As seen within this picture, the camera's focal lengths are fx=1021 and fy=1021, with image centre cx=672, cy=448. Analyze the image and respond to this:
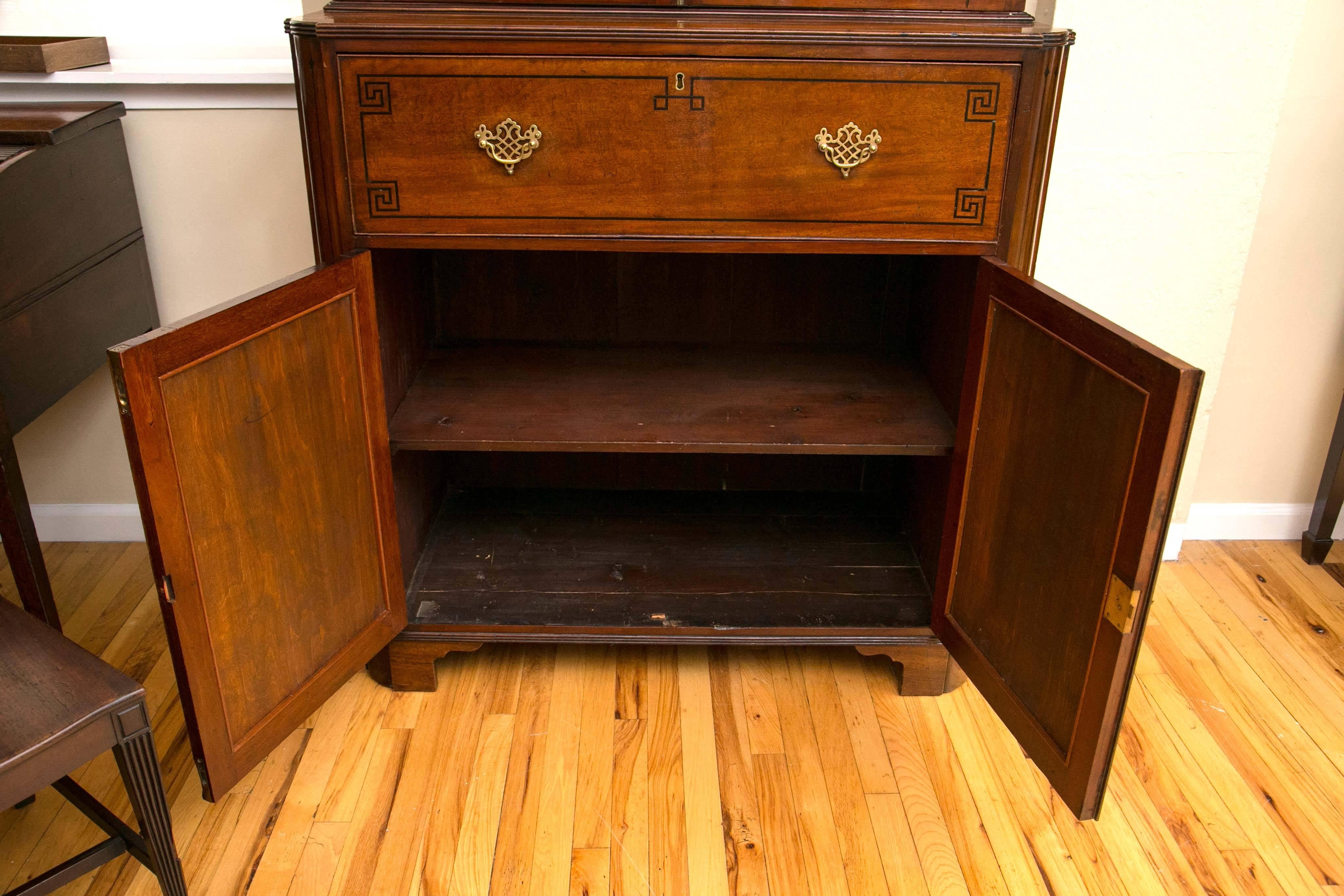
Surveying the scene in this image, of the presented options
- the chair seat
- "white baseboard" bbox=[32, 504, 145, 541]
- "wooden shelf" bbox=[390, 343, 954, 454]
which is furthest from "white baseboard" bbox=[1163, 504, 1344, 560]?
"white baseboard" bbox=[32, 504, 145, 541]

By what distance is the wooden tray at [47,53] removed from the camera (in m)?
1.77

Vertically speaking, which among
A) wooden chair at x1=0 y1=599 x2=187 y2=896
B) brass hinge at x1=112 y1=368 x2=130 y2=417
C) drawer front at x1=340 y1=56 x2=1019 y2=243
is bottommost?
wooden chair at x1=0 y1=599 x2=187 y2=896

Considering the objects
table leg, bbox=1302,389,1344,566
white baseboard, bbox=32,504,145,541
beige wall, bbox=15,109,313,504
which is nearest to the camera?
beige wall, bbox=15,109,313,504

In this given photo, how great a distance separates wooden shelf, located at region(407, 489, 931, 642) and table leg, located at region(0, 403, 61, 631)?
0.56 metres

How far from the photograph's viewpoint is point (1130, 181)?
1885 millimetres

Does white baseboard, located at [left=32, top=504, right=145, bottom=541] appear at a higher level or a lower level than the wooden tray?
lower

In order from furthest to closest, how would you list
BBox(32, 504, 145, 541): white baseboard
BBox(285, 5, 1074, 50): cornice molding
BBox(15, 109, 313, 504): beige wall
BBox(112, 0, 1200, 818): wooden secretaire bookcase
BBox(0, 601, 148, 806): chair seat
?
BBox(32, 504, 145, 541): white baseboard
BBox(15, 109, 313, 504): beige wall
BBox(285, 5, 1074, 50): cornice molding
BBox(112, 0, 1200, 818): wooden secretaire bookcase
BBox(0, 601, 148, 806): chair seat

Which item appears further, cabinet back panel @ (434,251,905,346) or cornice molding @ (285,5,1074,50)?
cabinet back panel @ (434,251,905,346)

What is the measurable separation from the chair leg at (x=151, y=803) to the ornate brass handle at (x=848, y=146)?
3.70ft

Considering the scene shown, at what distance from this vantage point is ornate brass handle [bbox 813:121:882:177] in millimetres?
1435

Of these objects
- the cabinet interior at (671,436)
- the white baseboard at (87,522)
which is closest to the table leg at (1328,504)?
the cabinet interior at (671,436)

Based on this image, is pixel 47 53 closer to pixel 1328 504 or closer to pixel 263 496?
pixel 263 496

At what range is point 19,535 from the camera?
1.48 meters

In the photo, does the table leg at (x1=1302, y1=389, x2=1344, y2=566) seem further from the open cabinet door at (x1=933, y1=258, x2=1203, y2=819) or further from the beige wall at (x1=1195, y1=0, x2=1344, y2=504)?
the open cabinet door at (x1=933, y1=258, x2=1203, y2=819)
